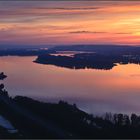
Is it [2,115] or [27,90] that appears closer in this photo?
[2,115]

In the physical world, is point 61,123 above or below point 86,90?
below

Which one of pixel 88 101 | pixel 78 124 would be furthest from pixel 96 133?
pixel 88 101

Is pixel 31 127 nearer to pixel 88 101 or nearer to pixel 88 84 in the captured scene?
pixel 88 101

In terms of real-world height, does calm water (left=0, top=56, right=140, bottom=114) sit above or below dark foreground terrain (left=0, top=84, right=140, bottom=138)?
above

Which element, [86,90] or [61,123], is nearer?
[61,123]

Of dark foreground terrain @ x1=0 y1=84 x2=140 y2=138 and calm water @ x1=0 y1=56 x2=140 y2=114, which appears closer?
dark foreground terrain @ x1=0 y1=84 x2=140 y2=138

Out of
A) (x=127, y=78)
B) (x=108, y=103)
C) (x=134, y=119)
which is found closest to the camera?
(x=134, y=119)

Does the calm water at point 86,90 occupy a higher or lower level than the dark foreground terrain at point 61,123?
higher

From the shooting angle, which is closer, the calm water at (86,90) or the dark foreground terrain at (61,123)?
the dark foreground terrain at (61,123)
